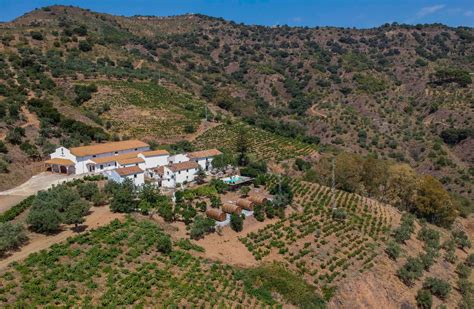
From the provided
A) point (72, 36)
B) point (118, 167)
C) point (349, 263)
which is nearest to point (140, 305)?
point (349, 263)

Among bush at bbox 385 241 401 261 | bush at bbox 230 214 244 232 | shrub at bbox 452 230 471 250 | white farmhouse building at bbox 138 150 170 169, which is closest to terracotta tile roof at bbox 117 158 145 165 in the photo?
white farmhouse building at bbox 138 150 170 169

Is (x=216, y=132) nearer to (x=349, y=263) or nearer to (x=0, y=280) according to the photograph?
(x=349, y=263)

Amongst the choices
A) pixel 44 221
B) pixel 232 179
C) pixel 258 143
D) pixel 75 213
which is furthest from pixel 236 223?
pixel 258 143

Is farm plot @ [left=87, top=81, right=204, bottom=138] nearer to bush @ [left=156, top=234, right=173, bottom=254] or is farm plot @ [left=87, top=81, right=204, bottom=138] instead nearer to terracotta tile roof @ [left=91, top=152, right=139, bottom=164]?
terracotta tile roof @ [left=91, top=152, right=139, bottom=164]

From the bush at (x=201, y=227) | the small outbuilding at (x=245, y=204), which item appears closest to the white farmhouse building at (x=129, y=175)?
the bush at (x=201, y=227)

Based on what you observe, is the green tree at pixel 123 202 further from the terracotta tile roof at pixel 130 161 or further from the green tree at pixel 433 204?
the green tree at pixel 433 204

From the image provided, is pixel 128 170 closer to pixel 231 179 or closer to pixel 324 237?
pixel 231 179
